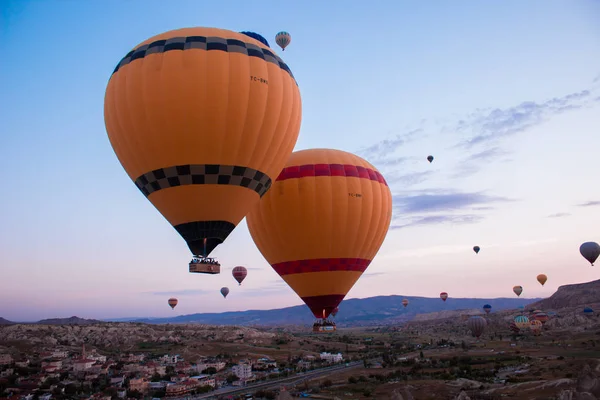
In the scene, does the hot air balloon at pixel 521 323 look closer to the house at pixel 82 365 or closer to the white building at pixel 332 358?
the white building at pixel 332 358

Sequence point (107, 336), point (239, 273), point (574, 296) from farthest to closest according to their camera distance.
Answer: point (574, 296)
point (107, 336)
point (239, 273)

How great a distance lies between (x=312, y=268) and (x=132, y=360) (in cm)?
5305

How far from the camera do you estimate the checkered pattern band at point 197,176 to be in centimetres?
1488

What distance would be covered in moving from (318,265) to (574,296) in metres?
124

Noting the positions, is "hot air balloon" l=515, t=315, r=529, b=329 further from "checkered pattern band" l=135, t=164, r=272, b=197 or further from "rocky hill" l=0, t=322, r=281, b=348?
"checkered pattern band" l=135, t=164, r=272, b=197

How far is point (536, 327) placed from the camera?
79.8m

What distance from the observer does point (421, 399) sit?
102 feet

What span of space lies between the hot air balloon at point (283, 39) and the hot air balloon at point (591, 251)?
41103 millimetres

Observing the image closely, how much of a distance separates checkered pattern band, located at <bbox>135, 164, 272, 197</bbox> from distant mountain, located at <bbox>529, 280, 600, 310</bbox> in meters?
119

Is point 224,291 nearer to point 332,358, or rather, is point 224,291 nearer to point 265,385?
point 265,385

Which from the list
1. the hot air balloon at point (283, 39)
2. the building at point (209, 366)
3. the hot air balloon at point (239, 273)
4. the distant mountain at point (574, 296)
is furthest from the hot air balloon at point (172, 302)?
the distant mountain at point (574, 296)

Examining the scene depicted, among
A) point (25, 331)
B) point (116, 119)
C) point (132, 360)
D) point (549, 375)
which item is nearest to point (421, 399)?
point (549, 375)

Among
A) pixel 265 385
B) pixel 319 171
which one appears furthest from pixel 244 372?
pixel 319 171

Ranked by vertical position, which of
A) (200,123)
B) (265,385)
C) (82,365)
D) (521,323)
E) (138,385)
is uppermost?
(200,123)
